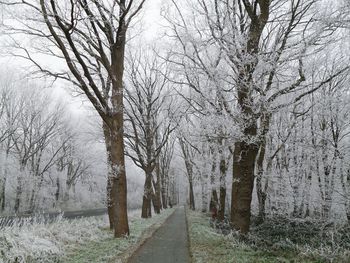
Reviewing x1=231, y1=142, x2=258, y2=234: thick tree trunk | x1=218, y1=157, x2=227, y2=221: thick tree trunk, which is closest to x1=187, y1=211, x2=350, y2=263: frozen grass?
x1=231, y1=142, x2=258, y2=234: thick tree trunk

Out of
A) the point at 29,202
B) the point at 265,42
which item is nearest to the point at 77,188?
the point at 29,202

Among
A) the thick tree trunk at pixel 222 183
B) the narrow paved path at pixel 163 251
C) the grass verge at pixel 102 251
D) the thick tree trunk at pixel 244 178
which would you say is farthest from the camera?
the thick tree trunk at pixel 222 183

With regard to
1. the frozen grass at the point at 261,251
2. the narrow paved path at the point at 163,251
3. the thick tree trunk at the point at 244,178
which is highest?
the thick tree trunk at the point at 244,178

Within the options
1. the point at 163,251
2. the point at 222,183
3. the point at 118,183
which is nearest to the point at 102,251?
the point at 163,251

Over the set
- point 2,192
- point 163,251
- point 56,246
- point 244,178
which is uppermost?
point 2,192

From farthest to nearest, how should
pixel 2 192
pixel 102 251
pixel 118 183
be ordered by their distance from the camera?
1. pixel 2 192
2. pixel 118 183
3. pixel 102 251

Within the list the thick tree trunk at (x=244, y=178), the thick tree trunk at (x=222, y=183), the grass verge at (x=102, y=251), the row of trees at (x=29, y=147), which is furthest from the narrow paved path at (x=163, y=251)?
the row of trees at (x=29, y=147)

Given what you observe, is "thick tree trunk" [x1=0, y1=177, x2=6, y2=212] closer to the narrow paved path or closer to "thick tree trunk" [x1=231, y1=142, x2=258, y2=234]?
the narrow paved path

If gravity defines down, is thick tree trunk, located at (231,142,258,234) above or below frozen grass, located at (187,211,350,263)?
above

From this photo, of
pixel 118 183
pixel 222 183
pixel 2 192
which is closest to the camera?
pixel 118 183

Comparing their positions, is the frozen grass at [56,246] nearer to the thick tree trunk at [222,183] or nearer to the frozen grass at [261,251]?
the frozen grass at [261,251]

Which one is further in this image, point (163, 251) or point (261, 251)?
point (163, 251)

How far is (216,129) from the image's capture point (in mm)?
11539

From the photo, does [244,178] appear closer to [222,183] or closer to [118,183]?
[118,183]
